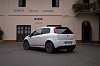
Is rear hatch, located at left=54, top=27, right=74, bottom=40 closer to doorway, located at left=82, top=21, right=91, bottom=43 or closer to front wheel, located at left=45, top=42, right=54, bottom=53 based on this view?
front wheel, located at left=45, top=42, right=54, bottom=53

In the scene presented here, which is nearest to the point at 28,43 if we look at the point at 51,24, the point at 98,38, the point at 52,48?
the point at 52,48

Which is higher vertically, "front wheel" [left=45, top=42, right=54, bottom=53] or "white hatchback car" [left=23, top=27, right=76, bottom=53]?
"white hatchback car" [left=23, top=27, right=76, bottom=53]

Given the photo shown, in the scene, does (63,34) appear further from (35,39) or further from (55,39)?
(35,39)

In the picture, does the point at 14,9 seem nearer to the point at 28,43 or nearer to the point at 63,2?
the point at 63,2

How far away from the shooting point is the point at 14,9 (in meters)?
29.3

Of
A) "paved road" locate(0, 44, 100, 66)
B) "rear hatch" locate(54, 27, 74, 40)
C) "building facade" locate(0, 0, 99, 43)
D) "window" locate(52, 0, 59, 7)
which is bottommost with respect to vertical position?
"paved road" locate(0, 44, 100, 66)

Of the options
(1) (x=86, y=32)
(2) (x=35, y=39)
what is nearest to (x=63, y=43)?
(2) (x=35, y=39)

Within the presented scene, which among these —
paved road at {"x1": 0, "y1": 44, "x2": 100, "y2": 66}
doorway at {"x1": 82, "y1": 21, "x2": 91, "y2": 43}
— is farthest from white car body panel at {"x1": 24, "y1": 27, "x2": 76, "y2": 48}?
doorway at {"x1": 82, "y1": 21, "x2": 91, "y2": 43}

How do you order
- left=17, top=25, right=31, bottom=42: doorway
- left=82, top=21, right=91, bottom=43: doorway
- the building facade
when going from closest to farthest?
the building facade, left=82, top=21, right=91, bottom=43: doorway, left=17, top=25, right=31, bottom=42: doorway

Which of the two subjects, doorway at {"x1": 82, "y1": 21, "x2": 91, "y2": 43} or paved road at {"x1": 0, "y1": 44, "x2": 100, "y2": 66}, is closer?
paved road at {"x1": 0, "y1": 44, "x2": 100, "y2": 66}

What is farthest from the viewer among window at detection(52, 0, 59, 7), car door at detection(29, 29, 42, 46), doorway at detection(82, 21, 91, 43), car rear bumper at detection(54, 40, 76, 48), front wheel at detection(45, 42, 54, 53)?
window at detection(52, 0, 59, 7)

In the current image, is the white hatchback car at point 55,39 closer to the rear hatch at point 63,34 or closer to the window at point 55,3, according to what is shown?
the rear hatch at point 63,34

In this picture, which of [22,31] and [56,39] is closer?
[56,39]

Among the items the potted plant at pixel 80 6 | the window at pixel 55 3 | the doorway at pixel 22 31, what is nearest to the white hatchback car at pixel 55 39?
the potted plant at pixel 80 6
